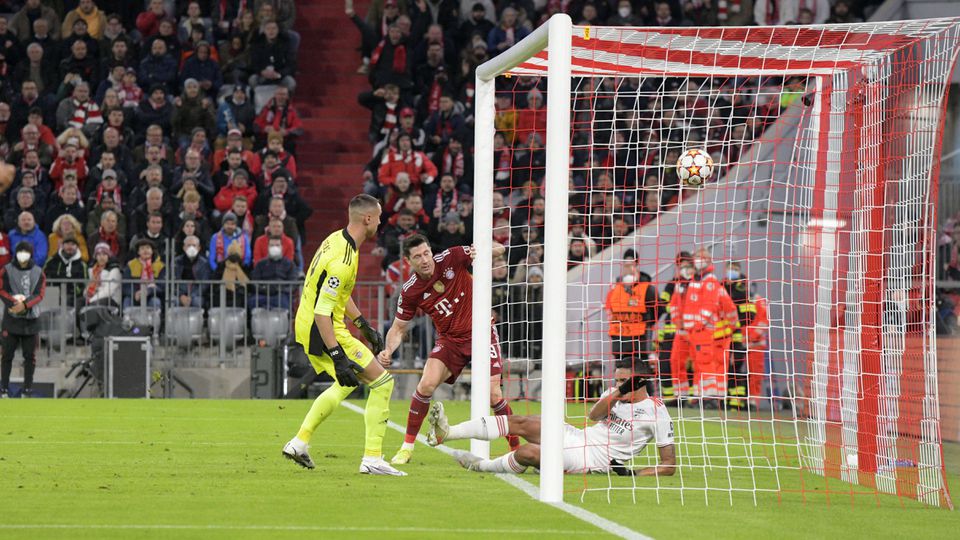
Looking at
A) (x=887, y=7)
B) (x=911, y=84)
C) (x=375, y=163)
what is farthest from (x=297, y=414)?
(x=887, y=7)

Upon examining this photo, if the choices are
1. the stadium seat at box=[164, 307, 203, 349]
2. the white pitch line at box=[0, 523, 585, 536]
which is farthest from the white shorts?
the stadium seat at box=[164, 307, 203, 349]

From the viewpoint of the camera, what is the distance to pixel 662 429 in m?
10.5

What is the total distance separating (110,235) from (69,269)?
3.04 ft

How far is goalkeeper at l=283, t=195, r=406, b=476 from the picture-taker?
Result: 393 inches

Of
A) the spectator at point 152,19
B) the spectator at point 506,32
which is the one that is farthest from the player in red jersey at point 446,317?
the spectator at point 152,19

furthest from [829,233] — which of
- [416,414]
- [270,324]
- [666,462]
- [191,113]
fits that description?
[191,113]

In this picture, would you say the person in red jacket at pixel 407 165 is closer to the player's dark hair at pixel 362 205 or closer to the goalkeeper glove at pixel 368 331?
the goalkeeper glove at pixel 368 331

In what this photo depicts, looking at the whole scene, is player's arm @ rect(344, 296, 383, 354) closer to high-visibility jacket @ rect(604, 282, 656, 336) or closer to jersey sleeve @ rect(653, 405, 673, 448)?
jersey sleeve @ rect(653, 405, 673, 448)

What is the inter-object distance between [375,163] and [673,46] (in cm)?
1320

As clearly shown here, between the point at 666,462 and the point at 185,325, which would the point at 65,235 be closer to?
the point at 185,325

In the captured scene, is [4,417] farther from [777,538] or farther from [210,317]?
[777,538]

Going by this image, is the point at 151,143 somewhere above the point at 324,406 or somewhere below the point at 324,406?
above

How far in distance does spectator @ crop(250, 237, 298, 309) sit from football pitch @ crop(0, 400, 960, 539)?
7.66 m

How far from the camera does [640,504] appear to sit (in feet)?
29.1
